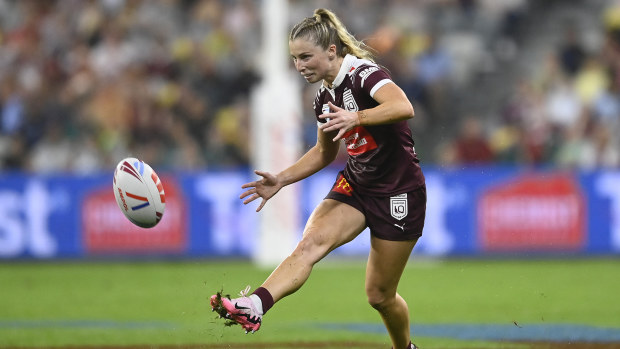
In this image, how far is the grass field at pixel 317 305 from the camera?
9.48 metres

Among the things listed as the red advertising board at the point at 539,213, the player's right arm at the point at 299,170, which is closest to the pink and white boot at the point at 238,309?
the player's right arm at the point at 299,170

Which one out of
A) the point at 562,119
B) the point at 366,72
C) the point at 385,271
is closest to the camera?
the point at 366,72

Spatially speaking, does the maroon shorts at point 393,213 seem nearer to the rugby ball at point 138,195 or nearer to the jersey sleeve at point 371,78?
the jersey sleeve at point 371,78

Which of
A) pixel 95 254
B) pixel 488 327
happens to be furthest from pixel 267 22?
pixel 488 327

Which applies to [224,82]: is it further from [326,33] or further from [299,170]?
[326,33]

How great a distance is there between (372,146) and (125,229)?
10.1m

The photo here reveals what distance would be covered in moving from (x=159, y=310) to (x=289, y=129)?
17.4ft

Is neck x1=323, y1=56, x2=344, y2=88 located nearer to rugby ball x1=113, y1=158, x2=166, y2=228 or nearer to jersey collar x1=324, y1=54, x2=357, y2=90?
jersey collar x1=324, y1=54, x2=357, y2=90

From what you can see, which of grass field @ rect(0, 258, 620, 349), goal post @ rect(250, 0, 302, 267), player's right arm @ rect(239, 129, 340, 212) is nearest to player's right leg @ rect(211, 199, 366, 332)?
player's right arm @ rect(239, 129, 340, 212)

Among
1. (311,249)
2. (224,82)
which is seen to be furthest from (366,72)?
(224,82)

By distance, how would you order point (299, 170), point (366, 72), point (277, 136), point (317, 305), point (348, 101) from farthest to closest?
point (277, 136)
point (317, 305)
point (299, 170)
point (348, 101)
point (366, 72)

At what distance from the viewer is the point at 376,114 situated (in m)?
6.35

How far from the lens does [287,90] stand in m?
16.4

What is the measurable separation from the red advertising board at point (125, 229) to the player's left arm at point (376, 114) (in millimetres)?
10254
